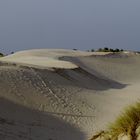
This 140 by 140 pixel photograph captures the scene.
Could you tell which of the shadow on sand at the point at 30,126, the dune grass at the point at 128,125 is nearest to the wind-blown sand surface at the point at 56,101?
the shadow on sand at the point at 30,126

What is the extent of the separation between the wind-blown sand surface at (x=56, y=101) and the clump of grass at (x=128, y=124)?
4432mm

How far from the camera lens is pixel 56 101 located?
1581cm

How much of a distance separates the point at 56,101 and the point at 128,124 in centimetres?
867

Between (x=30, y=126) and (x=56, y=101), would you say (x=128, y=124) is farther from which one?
(x=56, y=101)

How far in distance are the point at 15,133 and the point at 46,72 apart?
7656mm

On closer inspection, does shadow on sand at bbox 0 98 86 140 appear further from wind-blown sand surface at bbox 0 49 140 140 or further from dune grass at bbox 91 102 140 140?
dune grass at bbox 91 102 140 140

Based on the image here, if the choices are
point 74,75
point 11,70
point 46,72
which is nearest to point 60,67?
point 74,75

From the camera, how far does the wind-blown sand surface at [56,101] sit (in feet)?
41.7

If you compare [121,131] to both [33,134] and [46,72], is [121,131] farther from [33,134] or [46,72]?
[46,72]

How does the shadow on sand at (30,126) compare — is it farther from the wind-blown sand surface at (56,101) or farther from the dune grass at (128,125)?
the dune grass at (128,125)

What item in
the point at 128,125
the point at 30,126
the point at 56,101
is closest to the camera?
the point at 128,125

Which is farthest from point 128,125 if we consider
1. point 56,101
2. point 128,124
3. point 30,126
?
point 56,101

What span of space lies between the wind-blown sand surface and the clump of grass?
14.5 feet

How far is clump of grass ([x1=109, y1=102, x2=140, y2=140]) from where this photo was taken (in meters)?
7.00
